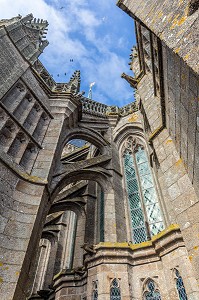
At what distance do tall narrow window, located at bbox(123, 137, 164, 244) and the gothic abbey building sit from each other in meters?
0.04

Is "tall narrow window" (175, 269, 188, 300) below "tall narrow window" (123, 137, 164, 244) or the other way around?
below

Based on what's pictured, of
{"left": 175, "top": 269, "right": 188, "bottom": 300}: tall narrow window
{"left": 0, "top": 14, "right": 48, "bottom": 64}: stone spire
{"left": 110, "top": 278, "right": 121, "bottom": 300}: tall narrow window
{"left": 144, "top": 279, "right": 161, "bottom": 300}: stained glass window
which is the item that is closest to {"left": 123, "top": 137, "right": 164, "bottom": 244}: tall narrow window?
{"left": 144, "top": 279, "right": 161, "bottom": 300}: stained glass window

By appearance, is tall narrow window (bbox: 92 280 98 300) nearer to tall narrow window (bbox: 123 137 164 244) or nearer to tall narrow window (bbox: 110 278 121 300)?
tall narrow window (bbox: 110 278 121 300)

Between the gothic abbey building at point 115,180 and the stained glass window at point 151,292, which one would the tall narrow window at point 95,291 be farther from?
the stained glass window at point 151,292

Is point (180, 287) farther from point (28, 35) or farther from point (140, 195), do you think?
point (28, 35)

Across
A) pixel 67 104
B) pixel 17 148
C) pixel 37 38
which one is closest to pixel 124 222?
pixel 17 148

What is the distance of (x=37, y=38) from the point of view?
19109mm

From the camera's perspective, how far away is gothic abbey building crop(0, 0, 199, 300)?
285 centimetres

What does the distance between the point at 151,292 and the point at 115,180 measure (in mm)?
3887

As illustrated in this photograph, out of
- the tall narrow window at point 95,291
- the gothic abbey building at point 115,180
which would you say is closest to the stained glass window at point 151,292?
the gothic abbey building at point 115,180

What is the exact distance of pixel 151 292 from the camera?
5.16 m

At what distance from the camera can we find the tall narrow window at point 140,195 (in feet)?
23.4

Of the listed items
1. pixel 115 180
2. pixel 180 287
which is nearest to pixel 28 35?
pixel 115 180

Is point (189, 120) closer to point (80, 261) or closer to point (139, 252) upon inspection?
point (139, 252)
